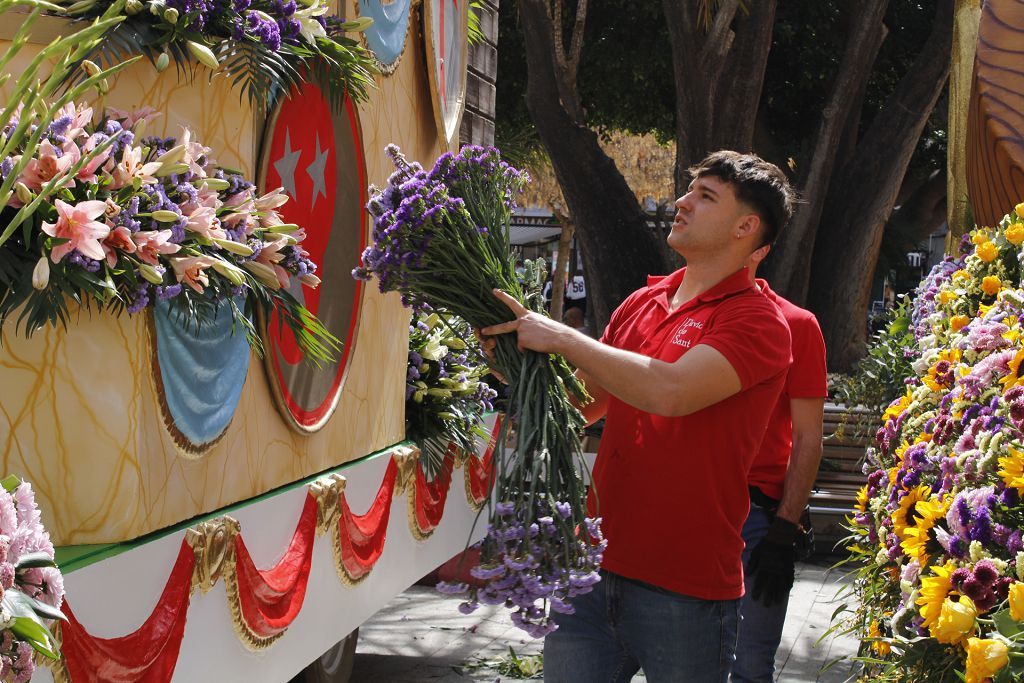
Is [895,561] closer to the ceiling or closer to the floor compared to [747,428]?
closer to the floor

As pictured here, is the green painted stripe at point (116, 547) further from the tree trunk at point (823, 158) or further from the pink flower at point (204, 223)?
the tree trunk at point (823, 158)

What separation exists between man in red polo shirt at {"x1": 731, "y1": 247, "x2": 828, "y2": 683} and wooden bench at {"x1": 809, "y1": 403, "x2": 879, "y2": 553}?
4.68 m

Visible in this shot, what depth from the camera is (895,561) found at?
316 centimetres

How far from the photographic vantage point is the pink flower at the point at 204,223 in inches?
98.7

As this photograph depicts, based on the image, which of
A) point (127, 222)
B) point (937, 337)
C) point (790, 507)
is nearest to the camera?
point (127, 222)

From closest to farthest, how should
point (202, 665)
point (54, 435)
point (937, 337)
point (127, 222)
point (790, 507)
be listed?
point (127, 222)
point (54, 435)
point (202, 665)
point (790, 507)
point (937, 337)

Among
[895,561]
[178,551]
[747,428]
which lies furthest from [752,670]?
[178,551]

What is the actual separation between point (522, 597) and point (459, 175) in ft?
3.11

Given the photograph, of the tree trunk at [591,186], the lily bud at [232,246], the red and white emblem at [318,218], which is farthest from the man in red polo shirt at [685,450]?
the tree trunk at [591,186]

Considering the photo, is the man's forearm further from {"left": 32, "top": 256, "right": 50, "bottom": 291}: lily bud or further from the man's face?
{"left": 32, "top": 256, "right": 50, "bottom": 291}: lily bud

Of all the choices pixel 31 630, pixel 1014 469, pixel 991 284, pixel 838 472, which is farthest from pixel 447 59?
pixel 838 472

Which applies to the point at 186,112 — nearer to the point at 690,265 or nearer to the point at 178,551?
the point at 178,551

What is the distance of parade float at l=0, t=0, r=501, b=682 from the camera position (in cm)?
234

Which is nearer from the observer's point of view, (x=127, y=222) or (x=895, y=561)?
(x=127, y=222)
